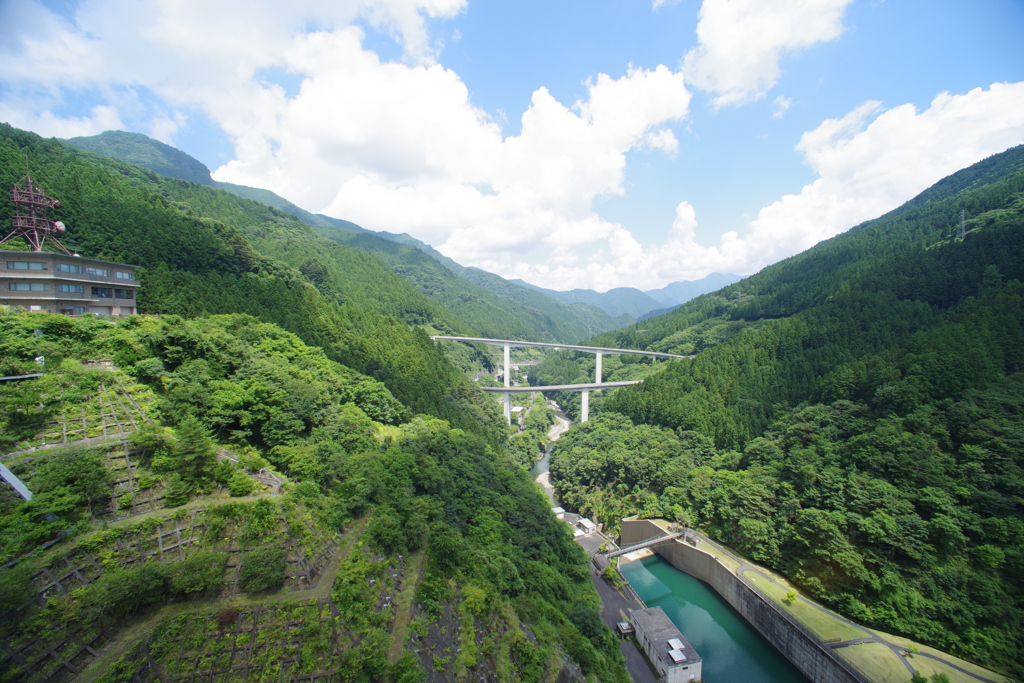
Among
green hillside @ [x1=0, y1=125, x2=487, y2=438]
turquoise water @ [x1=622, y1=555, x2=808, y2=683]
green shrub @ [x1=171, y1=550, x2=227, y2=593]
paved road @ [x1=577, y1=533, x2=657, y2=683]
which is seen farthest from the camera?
green hillside @ [x1=0, y1=125, x2=487, y2=438]

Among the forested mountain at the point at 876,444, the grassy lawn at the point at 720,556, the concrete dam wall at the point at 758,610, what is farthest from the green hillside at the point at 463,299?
the grassy lawn at the point at 720,556

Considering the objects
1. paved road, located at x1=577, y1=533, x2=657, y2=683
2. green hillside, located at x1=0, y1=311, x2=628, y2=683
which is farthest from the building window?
paved road, located at x1=577, y1=533, x2=657, y2=683

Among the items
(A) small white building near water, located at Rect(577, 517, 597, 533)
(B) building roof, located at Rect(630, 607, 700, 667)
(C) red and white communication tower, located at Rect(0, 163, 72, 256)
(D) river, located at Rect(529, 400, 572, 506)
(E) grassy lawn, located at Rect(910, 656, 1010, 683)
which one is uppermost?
(C) red and white communication tower, located at Rect(0, 163, 72, 256)

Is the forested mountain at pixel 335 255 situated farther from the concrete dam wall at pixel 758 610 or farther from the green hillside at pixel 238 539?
the concrete dam wall at pixel 758 610

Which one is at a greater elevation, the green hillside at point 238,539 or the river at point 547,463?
the green hillside at point 238,539

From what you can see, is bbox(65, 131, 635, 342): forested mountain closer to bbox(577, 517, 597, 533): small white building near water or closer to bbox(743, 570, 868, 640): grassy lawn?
bbox(577, 517, 597, 533): small white building near water
